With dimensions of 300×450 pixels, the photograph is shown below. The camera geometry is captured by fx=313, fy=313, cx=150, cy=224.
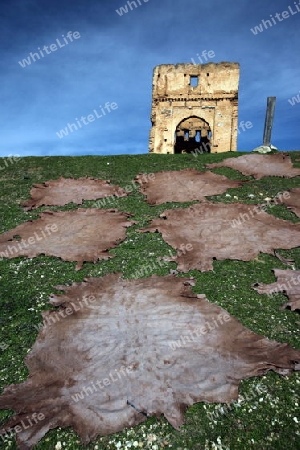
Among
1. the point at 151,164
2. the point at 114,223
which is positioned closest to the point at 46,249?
the point at 114,223

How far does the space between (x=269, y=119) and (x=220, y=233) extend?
10.3 m

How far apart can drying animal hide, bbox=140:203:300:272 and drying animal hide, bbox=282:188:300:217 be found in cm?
98

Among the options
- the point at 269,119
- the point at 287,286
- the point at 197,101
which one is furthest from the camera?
the point at 197,101

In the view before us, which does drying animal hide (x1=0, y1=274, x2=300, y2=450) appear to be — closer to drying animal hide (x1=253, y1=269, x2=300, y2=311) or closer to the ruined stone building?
drying animal hide (x1=253, y1=269, x2=300, y2=311)

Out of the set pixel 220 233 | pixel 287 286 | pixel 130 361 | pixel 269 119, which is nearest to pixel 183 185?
pixel 220 233

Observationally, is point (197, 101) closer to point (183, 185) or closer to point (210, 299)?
point (183, 185)

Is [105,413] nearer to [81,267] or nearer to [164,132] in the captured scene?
[81,267]

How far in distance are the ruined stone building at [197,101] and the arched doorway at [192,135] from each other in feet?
5.17

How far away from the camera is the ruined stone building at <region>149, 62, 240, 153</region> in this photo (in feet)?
82.0

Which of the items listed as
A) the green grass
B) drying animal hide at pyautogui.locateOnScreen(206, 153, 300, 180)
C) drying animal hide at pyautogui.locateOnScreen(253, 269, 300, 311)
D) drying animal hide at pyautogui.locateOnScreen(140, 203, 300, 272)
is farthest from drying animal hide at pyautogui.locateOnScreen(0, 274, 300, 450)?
drying animal hide at pyautogui.locateOnScreen(206, 153, 300, 180)

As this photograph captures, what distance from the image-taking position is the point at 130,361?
373 centimetres

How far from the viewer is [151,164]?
1232 centimetres

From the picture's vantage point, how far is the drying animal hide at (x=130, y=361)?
319 centimetres

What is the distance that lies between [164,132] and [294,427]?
25025 mm
